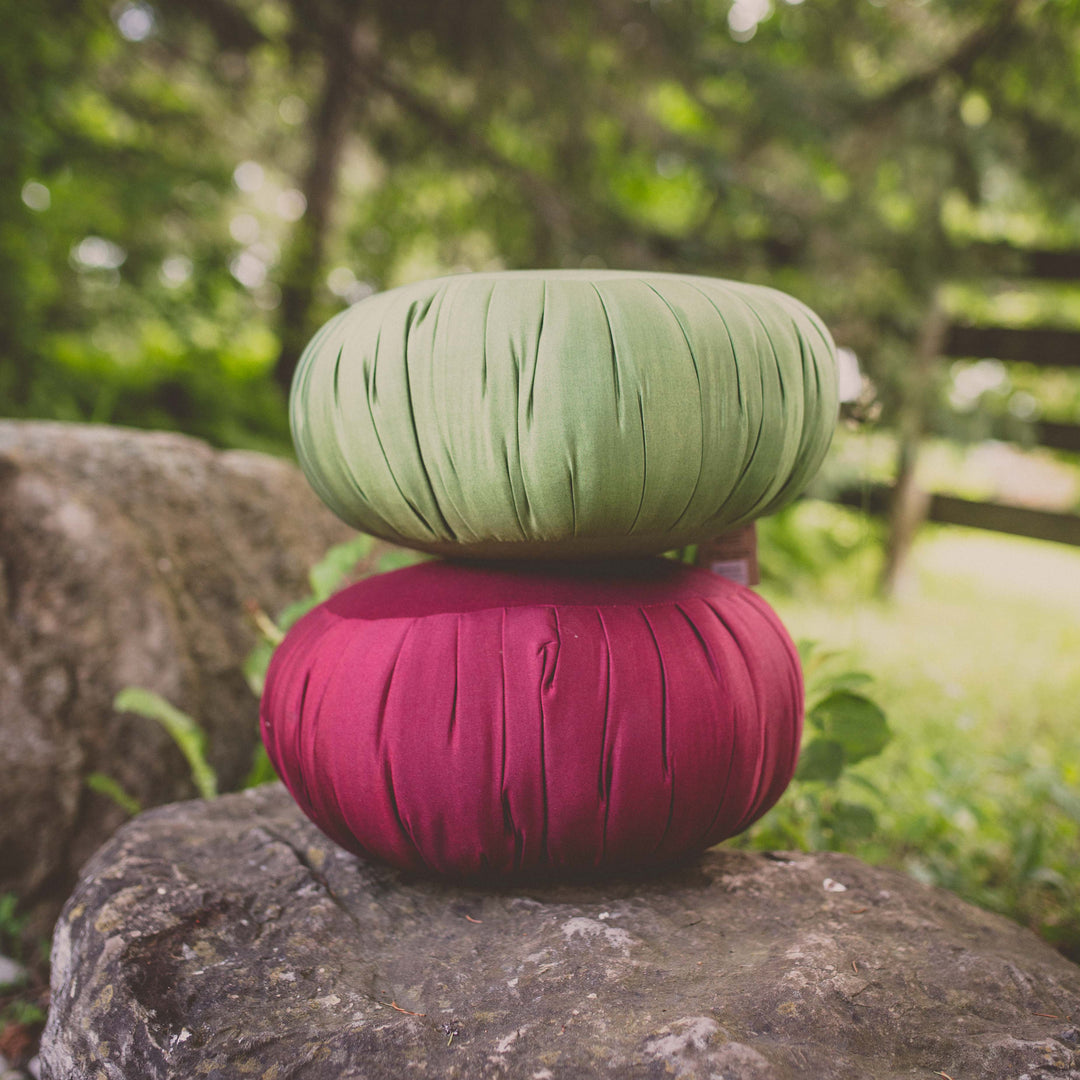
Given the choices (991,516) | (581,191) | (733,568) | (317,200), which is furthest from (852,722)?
(991,516)

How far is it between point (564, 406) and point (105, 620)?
137 centimetres

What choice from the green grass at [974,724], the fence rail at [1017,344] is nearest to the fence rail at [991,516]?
the green grass at [974,724]

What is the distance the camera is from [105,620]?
5.99 feet

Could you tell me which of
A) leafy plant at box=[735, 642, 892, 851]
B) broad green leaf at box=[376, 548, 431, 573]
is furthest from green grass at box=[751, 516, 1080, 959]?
broad green leaf at box=[376, 548, 431, 573]

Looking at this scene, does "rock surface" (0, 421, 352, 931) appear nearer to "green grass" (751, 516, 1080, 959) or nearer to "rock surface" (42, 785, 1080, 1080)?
"rock surface" (42, 785, 1080, 1080)

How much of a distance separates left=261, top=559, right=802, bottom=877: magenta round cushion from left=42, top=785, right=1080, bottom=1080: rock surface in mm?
87

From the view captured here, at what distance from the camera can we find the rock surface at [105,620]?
1.72 meters

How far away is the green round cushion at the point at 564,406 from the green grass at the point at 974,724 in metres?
0.74

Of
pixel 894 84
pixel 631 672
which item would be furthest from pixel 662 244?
pixel 631 672

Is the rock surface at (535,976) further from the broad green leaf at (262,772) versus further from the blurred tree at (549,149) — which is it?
the blurred tree at (549,149)

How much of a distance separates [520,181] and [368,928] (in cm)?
379

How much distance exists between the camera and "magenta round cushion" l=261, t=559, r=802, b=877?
A: 96 centimetres

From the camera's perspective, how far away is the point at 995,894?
1783 millimetres

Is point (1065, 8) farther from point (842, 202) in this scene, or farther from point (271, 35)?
point (271, 35)
